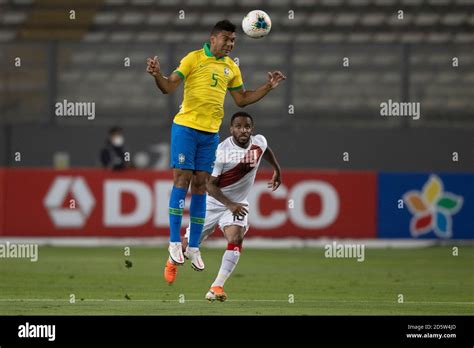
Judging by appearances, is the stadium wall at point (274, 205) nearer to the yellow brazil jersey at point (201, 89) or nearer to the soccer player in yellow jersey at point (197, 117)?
the soccer player in yellow jersey at point (197, 117)

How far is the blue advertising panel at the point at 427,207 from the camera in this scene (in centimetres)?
2127

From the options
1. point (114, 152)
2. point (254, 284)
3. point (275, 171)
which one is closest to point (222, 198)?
point (275, 171)

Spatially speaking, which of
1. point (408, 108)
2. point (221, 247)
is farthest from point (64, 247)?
point (408, 108)

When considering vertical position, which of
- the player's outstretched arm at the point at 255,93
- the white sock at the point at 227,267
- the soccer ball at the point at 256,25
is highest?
the soccer ball at the point at 256,25

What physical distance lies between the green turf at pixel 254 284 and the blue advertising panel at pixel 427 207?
0.46m

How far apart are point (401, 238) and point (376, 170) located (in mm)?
2684

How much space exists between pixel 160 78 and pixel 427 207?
11173mm

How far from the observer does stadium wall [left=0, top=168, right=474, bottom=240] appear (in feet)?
69.5

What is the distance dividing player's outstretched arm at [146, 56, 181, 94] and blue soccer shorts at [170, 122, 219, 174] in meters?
0.51

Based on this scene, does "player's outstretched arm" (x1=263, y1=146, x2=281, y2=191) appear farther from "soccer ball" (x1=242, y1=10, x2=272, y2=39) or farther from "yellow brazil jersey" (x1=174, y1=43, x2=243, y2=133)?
"soccer ball" (x1=242, y1=10, x2=272, y2=39)

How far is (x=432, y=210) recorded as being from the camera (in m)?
21.3

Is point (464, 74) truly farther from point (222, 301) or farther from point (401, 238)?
point (222, 301)

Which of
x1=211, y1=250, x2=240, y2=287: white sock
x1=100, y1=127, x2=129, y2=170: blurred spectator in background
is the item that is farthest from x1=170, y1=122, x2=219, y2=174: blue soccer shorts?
x1=100, y1=127, x2=129, y2=170: blurred spectator in background

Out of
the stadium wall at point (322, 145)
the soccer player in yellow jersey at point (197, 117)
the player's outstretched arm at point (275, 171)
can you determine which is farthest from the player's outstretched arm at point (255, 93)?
the stadium wall at point (322, 145)
